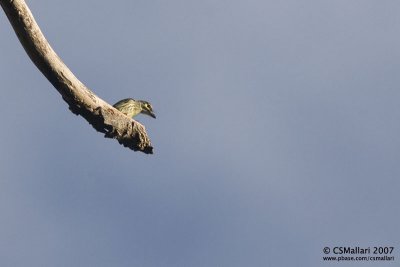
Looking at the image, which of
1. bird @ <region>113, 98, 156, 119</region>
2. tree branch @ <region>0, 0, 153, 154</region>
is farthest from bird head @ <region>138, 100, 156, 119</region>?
tree branch @ <region>0, 0, 153, 154</region>

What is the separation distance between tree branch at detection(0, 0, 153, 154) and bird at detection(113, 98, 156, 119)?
6.67 meters

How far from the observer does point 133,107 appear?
49.1ft

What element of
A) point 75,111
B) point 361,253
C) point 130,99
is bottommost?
point 75,111

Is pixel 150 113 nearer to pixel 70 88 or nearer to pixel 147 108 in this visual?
pixel 147 108

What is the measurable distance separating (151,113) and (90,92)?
910 cm

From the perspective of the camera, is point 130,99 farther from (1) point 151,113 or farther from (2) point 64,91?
(2) point 64,91

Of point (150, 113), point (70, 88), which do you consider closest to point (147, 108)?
point (150, 113)

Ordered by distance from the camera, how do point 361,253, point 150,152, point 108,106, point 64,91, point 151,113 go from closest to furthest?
point 64,91, point 108,106, point 150,152, point 361,253, point 151,113

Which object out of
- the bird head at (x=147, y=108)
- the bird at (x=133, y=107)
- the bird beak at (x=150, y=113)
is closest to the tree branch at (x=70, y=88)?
the bird at (x=133, y=107)

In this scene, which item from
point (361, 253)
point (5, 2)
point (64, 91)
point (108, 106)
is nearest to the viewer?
point (5, 2)

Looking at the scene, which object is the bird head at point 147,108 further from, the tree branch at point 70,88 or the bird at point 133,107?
the tree branch at point 70,88

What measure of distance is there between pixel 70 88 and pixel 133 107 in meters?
8.23

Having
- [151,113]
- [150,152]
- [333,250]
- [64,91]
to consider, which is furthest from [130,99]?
[64,91]

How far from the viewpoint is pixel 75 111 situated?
7004 millimetres
